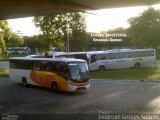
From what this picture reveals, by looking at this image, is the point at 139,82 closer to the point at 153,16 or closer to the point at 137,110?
the point at 137,110

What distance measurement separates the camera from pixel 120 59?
43.2 m

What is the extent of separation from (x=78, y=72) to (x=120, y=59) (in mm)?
20150

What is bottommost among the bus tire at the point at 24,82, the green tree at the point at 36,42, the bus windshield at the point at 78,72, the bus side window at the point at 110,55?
the bus tire at the point at 24,82

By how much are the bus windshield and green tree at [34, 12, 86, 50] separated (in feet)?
79.7

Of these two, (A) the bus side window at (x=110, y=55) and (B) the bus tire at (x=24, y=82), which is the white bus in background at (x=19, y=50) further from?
(B) the bus tire at (x=24, y=82)

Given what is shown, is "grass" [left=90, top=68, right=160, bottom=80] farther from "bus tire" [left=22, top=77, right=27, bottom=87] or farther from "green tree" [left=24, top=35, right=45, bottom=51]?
"green tree" [left=24, top=35, right=45, bottom=51]

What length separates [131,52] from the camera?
4384 cm

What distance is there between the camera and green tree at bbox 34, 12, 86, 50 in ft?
159

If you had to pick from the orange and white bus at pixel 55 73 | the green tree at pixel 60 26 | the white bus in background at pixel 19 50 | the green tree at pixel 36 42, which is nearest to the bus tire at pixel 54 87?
the orange and white bus at pixel 55 73

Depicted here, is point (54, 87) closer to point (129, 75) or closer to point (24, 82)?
point (24, 82)

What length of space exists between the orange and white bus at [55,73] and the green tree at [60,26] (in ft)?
63.7

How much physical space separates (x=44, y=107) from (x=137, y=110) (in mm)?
4677

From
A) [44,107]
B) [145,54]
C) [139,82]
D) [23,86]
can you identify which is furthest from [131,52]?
[44,107]

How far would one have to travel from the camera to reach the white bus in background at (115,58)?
1646 inches
